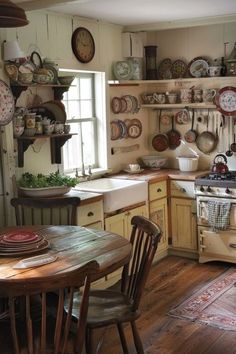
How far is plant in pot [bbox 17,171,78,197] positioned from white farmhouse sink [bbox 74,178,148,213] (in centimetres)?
34

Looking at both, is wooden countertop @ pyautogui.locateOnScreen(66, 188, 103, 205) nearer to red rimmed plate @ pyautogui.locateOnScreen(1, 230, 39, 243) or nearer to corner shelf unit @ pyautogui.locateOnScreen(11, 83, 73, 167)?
corner shelf unit @ pyautogui.locateOnScreen(11, 83, 73, 167)

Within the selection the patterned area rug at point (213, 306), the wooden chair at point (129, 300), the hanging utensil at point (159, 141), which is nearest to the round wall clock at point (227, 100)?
the hanging utensil at point (159, 141)

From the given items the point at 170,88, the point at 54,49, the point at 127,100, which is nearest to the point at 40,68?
the point at 54,49

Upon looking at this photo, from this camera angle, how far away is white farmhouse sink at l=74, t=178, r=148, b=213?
4.13 m

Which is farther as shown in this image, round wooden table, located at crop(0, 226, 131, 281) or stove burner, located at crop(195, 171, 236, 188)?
stove burner, located at crop(195, 171, 236, 188)

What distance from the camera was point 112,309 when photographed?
2.68 metres

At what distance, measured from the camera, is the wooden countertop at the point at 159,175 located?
189 inches

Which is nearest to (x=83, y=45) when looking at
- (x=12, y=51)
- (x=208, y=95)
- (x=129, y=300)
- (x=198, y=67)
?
(x=12, y=51)

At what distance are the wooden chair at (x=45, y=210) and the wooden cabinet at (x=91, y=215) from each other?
0.12 metres

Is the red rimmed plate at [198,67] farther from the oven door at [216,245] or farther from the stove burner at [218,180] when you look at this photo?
the oven door at [216,245]

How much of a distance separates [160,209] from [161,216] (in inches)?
3.1

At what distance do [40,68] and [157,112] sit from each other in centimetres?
189

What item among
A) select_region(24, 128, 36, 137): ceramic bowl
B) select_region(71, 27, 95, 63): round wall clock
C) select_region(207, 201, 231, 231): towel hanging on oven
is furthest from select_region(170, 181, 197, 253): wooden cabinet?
select_region(24, 128, 36, 137): ceramic bowl

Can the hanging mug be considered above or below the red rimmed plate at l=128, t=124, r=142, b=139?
above
